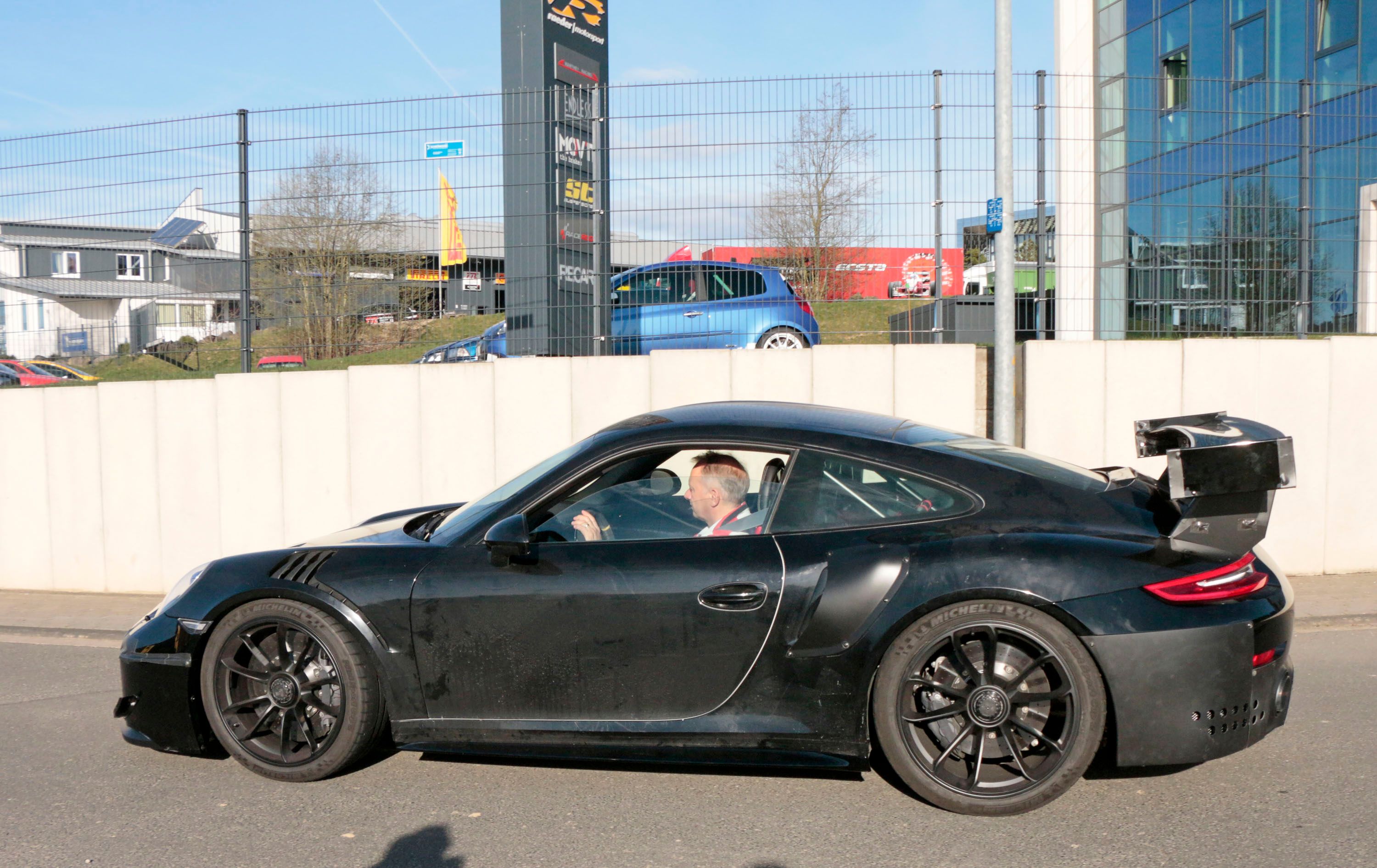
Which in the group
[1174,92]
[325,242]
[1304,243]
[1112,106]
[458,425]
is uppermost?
[1174,92]

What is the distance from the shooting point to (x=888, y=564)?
3727 mm

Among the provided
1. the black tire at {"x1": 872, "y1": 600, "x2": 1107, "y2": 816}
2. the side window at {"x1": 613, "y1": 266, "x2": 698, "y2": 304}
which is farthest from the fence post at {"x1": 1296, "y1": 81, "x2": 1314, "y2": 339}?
the black tire at {"x1": 872, "y1": 600, "x2": 1107, "y2": 816}

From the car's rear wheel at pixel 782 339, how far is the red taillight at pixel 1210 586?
469 centimetres

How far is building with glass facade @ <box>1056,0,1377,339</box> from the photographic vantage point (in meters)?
8.13

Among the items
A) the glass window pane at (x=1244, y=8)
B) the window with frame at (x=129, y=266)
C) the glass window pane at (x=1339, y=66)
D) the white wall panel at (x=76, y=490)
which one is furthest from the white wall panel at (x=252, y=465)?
the glass window pane at (x=1244, y=8)

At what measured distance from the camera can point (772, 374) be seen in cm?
802

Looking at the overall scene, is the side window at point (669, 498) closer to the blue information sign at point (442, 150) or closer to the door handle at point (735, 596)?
the door handle at point (735, 596)

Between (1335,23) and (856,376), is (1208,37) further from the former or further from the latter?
(856,376)

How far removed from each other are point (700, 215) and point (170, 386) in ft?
14.4

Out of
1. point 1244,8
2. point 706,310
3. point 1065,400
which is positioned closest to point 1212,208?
point 1065,400

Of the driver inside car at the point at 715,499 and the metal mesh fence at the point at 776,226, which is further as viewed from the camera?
the metal mesh fence at the point at 776,226

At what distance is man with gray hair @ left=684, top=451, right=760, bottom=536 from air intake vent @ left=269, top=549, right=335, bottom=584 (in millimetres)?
1408

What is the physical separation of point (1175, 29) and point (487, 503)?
20534mm

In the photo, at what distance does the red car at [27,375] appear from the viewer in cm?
905
